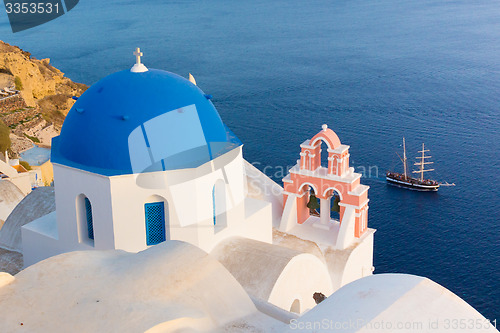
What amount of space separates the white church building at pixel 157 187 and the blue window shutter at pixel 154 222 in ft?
0.06

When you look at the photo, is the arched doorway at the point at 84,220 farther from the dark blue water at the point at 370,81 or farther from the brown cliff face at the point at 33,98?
the brown cliff face at the point at 33,98

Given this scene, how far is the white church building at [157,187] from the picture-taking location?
427 inches

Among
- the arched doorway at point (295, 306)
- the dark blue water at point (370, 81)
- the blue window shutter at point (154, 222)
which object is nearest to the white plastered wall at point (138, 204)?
the blue window shutter at point (154, 222)

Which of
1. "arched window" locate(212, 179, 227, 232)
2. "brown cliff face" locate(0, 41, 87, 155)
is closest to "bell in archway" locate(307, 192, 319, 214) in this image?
"arched window" locate(212, 179, 227, 232)

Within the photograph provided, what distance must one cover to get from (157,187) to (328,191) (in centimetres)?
772

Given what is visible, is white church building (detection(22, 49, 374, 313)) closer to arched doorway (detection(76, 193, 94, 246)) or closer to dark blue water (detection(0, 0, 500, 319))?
arched doorway (detection(76, 193, 94, 246))

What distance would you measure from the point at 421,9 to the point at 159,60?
37.5 m

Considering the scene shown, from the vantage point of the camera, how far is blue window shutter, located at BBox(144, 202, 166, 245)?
11.2 meters

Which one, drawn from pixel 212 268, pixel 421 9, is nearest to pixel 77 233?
pixel 212 268

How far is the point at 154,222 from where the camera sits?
11352mm

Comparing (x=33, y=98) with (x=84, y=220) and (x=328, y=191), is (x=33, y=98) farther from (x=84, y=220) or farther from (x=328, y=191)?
(x=84, y=220)

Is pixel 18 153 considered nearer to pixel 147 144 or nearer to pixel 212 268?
pixel 147 144

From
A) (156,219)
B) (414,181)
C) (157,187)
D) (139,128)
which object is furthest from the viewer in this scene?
(414,181)

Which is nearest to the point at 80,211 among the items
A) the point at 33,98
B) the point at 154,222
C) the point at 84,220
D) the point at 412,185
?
the point at 84,220
